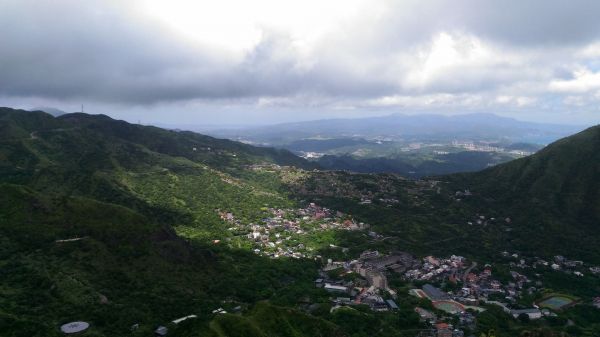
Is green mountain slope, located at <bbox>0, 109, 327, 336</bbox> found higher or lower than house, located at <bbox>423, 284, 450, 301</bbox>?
higher

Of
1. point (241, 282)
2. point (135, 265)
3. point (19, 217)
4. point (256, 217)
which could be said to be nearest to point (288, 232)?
point (256, 217)

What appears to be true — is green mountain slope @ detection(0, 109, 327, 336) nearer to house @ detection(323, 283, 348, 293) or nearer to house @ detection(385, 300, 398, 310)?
house @ detection(323, 283, 348, 293)

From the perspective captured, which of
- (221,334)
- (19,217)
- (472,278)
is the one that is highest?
(19,217)

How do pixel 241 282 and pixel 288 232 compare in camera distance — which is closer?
pixel 241 282

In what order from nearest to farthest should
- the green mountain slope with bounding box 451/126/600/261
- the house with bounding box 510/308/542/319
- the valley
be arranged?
the valley → the house with bounding box 510/308/542/319 → the green mountain slope with bounding box 451/126/600/261

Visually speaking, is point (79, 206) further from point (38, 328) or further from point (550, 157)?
point (550, 157)

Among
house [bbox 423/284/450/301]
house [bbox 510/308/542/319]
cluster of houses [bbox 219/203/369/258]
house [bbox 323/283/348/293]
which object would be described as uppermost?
cluster of houses [bbox 219/203/369/258]

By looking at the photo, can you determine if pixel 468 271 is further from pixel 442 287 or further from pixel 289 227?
pixel 289 227

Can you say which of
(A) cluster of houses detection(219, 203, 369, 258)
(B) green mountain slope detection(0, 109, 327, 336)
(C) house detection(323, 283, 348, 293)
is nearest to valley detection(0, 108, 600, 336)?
(B) green mountain slope detection(0, 109, 327, 336)

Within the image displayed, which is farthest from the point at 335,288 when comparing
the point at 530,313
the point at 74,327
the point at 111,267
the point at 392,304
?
the point at 74,327
